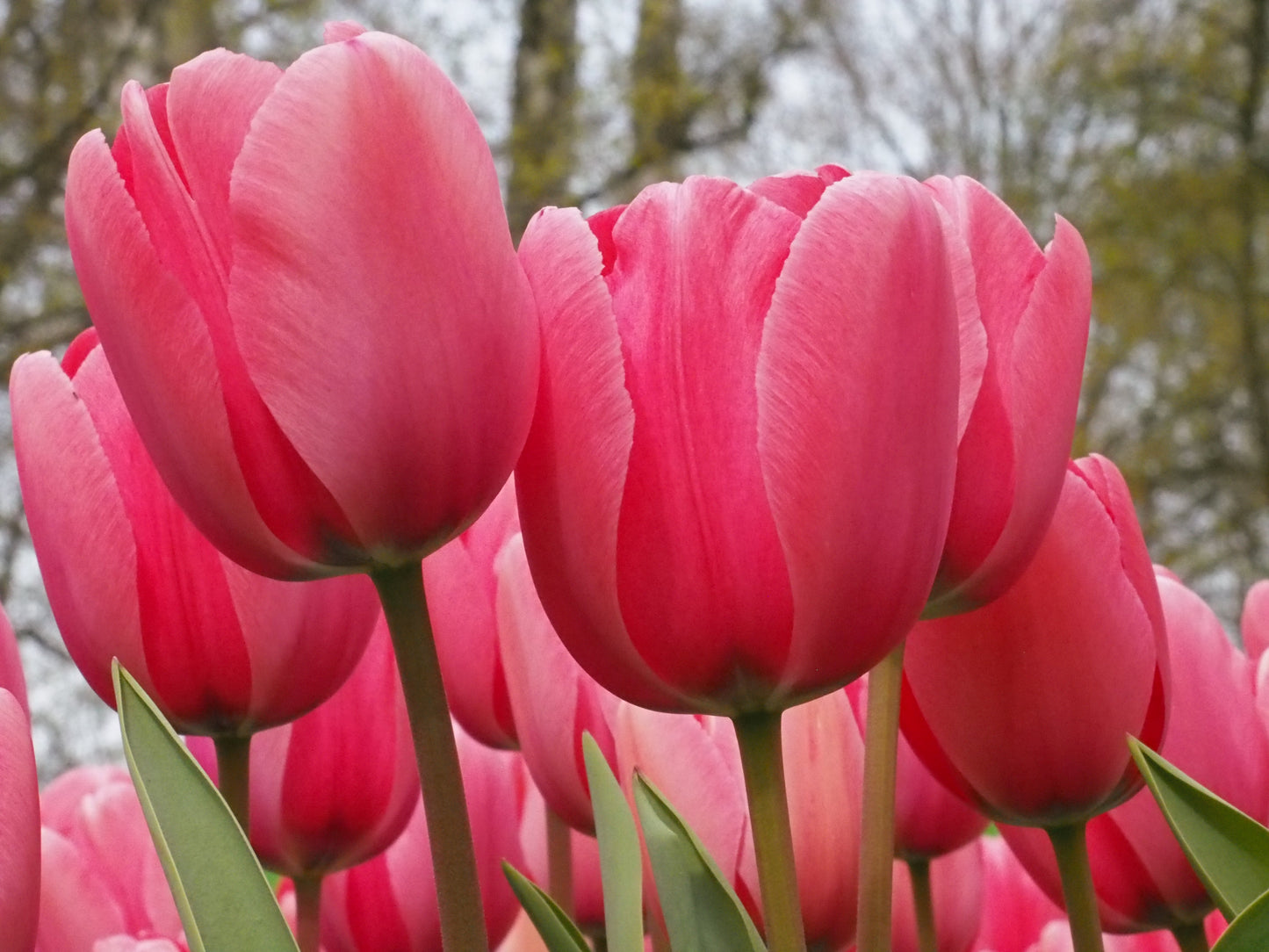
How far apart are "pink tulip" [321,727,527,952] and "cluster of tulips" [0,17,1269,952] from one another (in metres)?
0.16

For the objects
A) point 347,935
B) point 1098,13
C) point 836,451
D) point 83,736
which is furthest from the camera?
point 1098,13

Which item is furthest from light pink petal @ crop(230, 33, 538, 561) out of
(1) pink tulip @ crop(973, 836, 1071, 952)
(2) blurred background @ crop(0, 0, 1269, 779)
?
(2) blurred background @ crop(0, 0, 1269, 779)

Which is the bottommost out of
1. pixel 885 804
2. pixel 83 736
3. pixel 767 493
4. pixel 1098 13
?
pixel 83 736

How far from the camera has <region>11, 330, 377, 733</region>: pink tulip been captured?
41 centimetres

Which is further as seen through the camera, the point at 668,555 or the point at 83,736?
the point at 83,736

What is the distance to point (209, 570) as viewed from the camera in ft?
1.38

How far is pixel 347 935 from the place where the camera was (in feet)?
1.95

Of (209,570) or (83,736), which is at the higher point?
(209,570)

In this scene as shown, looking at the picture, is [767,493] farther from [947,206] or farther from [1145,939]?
[1145,939]

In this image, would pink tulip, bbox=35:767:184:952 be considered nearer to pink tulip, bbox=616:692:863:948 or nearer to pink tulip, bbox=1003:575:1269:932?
pink tulip, bbox=616:692:863:948

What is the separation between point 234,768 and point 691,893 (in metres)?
0.16

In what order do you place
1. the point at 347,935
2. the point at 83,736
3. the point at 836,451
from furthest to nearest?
1. the point at 83,736
2. the point at 347,935
3. the point at 836,451

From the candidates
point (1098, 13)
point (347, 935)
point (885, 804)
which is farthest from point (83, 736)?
point (1098, 13)

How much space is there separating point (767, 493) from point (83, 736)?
4188 millimetres
